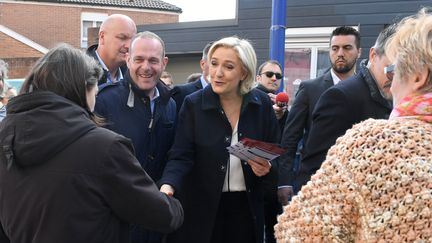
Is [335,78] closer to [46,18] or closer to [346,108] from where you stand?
[346,108]

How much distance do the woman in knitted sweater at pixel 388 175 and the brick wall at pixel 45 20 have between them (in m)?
30.9

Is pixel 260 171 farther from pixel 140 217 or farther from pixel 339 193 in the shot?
pixel 339 193

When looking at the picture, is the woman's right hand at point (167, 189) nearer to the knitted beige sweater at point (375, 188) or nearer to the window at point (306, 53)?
the knitted beige sweater at point (375, 188)

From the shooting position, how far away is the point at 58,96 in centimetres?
196

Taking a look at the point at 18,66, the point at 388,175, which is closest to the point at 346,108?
the point at 388,175

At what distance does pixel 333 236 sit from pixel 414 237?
0.23 meters

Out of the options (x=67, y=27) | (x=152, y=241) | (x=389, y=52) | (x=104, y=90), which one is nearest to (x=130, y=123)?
(x=104, y=90)

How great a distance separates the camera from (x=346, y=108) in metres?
2.73

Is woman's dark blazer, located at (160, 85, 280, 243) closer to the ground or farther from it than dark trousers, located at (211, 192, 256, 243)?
farther from it

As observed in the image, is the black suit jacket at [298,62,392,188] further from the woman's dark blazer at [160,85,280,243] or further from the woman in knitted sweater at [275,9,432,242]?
the woman in knitted sweater at [275,9,432,242]

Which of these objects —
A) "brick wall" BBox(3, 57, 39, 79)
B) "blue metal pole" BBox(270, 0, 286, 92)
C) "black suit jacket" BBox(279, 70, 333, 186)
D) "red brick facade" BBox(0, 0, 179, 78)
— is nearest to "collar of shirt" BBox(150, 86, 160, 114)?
"black suit jacket" BBox(279, 70, 333, 186)

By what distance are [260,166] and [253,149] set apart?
0.26m

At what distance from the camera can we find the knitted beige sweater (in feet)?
4.55

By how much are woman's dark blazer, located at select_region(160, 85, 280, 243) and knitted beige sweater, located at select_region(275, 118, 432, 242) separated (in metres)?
1.50
